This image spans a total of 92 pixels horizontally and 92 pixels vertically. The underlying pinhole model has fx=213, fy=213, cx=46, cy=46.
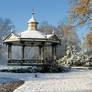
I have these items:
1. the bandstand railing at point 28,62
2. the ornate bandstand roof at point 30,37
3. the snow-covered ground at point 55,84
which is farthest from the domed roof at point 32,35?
the snow-covered ground at point 55,84

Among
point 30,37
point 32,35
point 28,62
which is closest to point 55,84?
point 30,37

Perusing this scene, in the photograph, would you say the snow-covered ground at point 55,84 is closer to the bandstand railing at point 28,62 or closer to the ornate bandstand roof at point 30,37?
the bandstand railing at point 28,62

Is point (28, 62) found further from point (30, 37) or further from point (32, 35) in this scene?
point (32, 35)

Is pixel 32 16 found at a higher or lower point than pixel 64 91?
higher

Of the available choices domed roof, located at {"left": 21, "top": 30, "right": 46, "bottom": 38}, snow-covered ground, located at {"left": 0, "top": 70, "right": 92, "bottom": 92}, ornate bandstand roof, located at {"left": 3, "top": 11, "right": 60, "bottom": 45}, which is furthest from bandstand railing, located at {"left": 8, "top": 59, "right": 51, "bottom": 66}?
snow-covered ground, located at {"left": 0, "top": 70, "right": 92, "bottom": 92}

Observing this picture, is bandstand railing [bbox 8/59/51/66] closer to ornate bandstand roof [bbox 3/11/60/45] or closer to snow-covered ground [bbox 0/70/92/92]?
ornate bandstand roof [bbox 3/11/60/45]

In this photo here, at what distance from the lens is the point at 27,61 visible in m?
21.6

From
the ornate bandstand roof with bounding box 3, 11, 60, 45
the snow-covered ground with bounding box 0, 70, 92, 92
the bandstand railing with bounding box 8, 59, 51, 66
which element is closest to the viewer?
the snow-covered ground with bounding box 0, 70, 92, 92

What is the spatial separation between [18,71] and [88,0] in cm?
1135

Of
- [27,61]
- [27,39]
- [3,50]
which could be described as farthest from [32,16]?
[3,50]

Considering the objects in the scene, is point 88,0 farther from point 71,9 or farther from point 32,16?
point 32,16

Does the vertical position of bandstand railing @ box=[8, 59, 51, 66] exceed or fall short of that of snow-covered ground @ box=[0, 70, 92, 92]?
it exceeds it

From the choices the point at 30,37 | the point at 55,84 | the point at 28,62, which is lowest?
the point at 55,84

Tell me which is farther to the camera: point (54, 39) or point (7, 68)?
point (54, 39)
